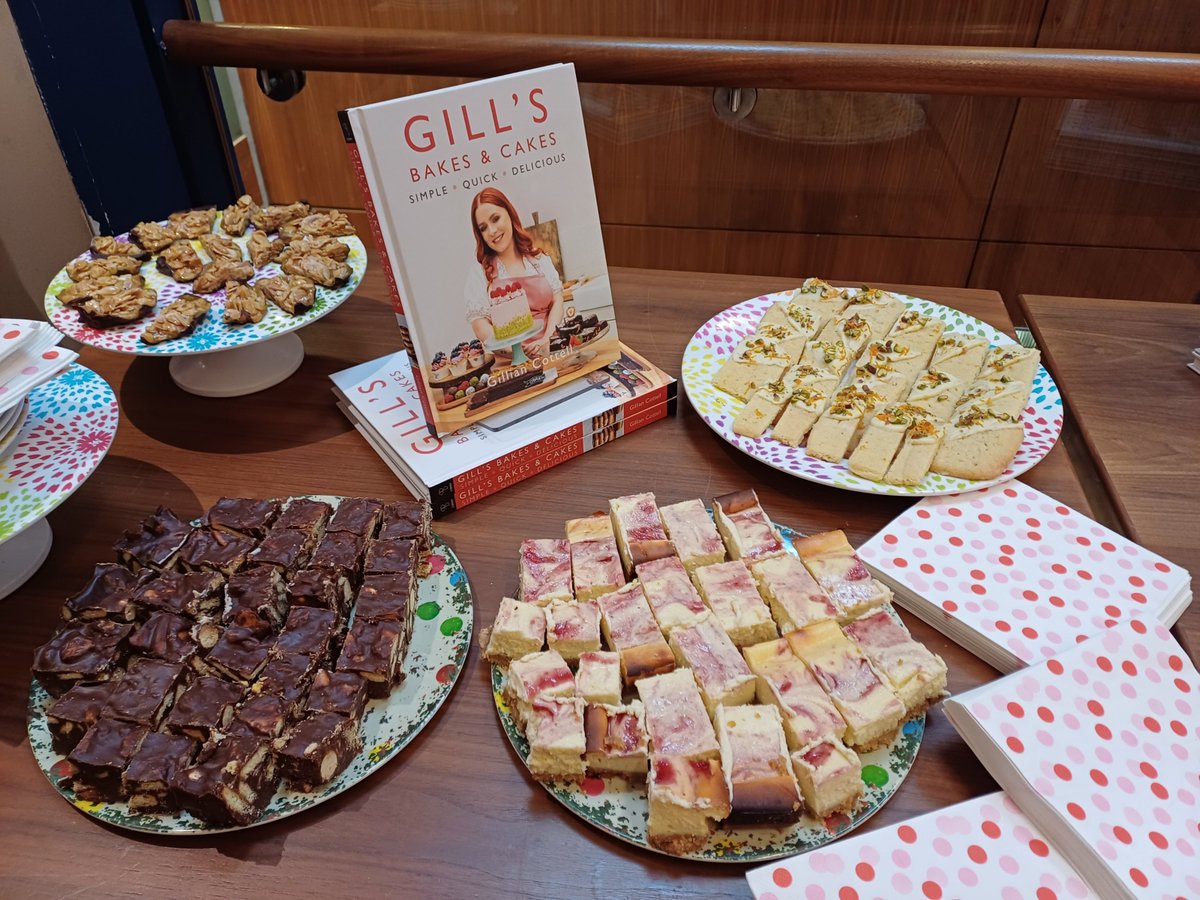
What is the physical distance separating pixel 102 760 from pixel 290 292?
81 cm

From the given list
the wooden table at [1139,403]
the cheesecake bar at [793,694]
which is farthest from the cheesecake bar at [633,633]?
the wooden table at [1139,403]

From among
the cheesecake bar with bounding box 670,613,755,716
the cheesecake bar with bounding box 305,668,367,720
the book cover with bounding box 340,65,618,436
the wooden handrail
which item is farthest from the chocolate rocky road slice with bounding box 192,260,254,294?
the cheesecake bar with bounding box 670,613,755,716

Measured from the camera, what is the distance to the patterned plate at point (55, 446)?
103 centimetres

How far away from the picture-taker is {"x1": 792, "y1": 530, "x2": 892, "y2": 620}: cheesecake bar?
1032 mm

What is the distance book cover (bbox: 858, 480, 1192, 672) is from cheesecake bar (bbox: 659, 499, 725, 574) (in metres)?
0.21

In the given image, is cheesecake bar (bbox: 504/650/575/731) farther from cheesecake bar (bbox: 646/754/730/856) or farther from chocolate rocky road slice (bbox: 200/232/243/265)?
chocolate rocky road slice (bbox: 200/232/243/265)

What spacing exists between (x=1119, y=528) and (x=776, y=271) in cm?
174

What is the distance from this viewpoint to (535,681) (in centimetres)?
94

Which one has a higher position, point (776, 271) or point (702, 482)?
point (702, 482)

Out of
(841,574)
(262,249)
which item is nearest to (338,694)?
(841,574)

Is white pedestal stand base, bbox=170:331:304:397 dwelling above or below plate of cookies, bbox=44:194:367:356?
below

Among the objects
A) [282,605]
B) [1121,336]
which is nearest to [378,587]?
[282,605]

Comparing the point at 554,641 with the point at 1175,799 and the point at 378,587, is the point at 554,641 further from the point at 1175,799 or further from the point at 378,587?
the point at 1175,799

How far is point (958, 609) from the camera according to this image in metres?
1.06
